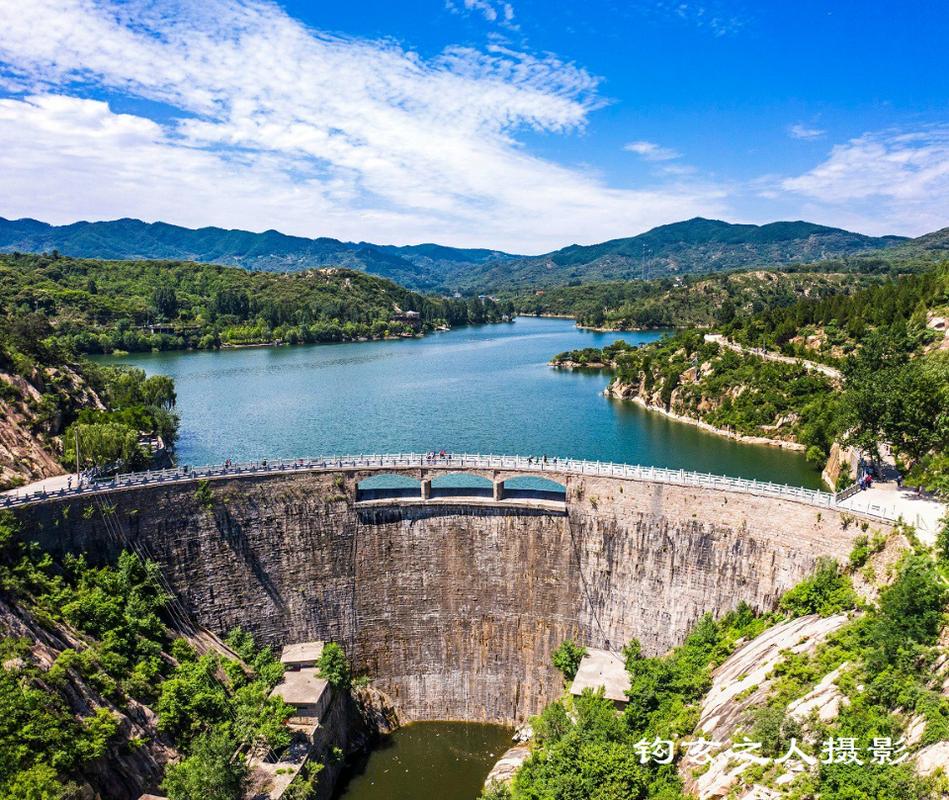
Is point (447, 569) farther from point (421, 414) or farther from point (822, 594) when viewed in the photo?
point (421, 414)

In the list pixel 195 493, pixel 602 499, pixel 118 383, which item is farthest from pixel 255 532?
pixel 118 383

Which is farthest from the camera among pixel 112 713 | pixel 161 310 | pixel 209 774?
pixel 161 310

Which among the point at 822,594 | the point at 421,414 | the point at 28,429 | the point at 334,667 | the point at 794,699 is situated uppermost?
the point at 28,429

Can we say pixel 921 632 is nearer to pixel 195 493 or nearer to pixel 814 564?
pixel 814 564

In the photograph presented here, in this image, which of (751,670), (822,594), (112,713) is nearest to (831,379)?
(822,594)

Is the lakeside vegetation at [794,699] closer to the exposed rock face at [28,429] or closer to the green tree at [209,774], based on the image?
the green tree at [209,774]

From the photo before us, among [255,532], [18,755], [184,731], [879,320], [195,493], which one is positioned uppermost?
[879,320]

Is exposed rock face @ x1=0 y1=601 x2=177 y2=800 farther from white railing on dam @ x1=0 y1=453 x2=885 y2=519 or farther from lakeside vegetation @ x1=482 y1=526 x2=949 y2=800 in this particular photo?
lakeside vegetation @ x1=482 y1=526 x2=949 y2=800
